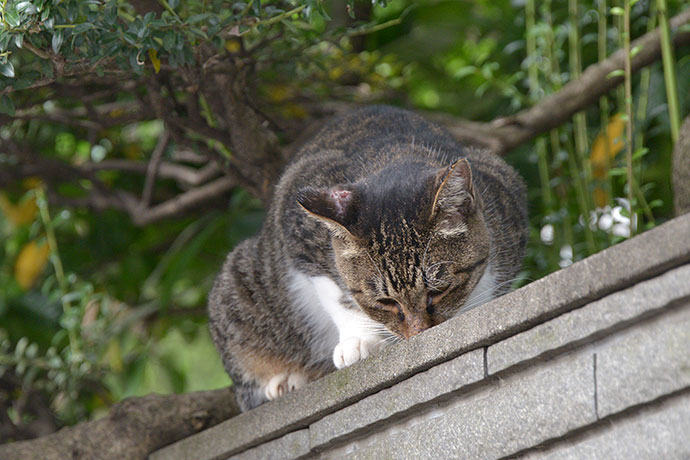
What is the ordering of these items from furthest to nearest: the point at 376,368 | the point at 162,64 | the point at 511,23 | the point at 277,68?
the point at 511,23 < the point at 277,68 < the point at 162,64 < the point at 376,368

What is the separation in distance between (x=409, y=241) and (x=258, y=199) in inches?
50.5

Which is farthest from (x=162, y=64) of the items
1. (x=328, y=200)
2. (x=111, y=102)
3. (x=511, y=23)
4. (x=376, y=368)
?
(x=511, y=23)

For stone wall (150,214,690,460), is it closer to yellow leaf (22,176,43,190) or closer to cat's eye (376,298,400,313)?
cat's eye (376,298,400,313)

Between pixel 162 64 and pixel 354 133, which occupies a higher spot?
pixel 162 64

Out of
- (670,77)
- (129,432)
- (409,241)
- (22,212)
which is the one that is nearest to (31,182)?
(22,212)

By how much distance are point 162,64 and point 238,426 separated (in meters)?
1.03

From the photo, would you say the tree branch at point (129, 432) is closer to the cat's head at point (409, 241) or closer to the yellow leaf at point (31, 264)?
the cat's head at point (409, 241)

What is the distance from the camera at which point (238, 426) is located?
2.21 metres

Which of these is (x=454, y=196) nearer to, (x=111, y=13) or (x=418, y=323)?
(x=418, y=323)

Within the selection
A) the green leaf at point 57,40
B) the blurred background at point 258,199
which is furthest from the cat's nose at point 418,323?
the green leaf at point 57,40

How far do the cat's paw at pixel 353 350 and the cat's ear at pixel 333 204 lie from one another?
305 mm

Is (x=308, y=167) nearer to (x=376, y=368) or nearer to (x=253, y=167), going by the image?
(x=253, y=167)

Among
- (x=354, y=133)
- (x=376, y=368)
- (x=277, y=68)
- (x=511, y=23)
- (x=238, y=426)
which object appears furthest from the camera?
(x=511, y=23)

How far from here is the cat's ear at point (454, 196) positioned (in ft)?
6.45
